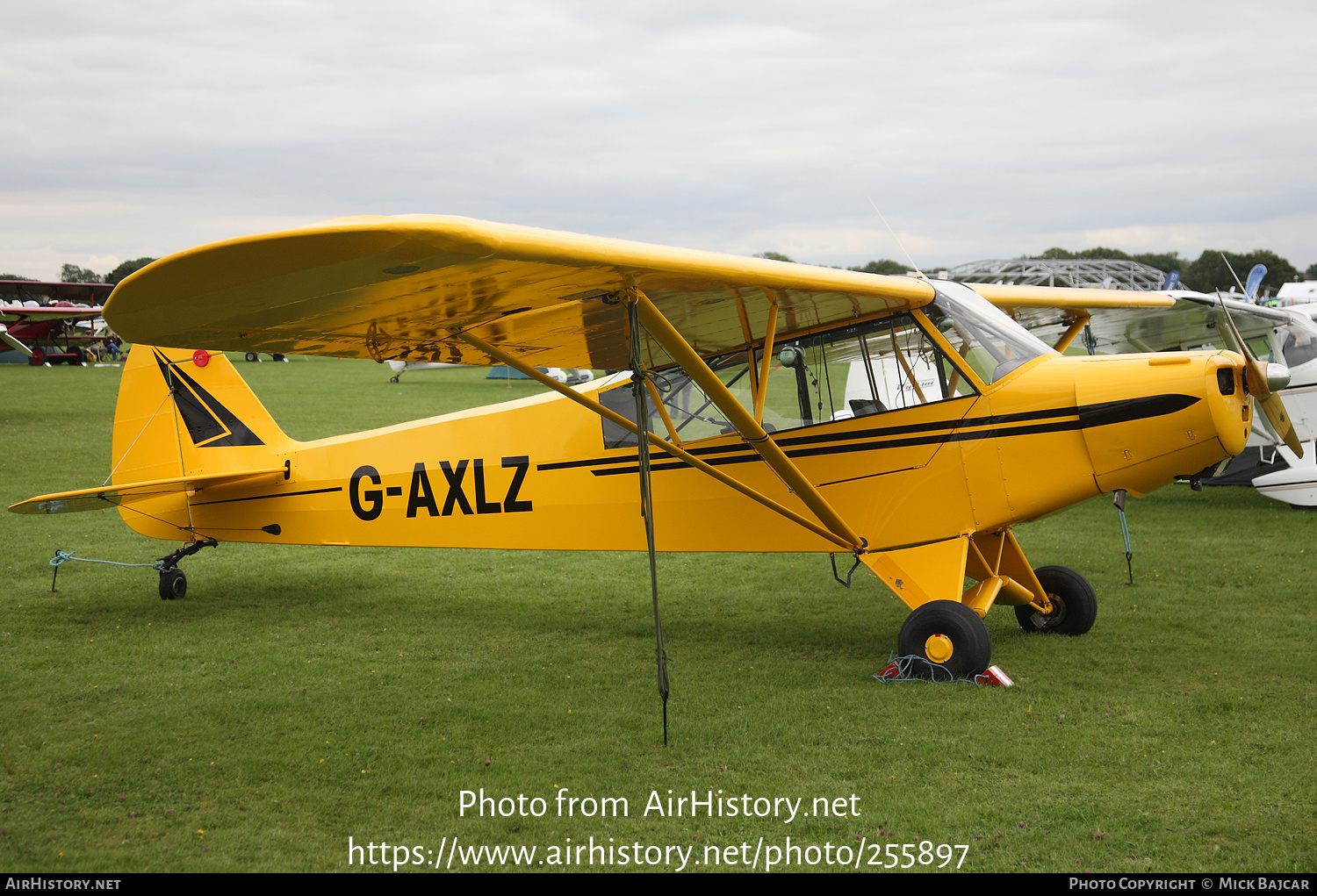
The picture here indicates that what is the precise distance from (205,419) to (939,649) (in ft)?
21.3

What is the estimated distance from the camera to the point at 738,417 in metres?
5.24

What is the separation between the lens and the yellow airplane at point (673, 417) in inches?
166

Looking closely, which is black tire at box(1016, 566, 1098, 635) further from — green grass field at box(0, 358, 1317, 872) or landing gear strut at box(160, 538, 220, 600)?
landing gear strut at box(160, 538, 220, 600)

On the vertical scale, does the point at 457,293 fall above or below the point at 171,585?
above

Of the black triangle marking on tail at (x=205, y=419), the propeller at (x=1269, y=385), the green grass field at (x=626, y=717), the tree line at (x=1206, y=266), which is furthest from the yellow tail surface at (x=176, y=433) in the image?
the tree line at (x=1206, y=266)

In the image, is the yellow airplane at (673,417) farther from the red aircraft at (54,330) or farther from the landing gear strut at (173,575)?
the red aircraft at (54,330)

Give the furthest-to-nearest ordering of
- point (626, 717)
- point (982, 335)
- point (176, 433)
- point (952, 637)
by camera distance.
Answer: point (176, 433), point (982, 335), point (952, 637), point (626, 717)

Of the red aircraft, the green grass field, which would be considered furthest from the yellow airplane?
the red aircraft

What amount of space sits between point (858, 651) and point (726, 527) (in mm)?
1267

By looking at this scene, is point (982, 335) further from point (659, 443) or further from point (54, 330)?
point (54, 330)

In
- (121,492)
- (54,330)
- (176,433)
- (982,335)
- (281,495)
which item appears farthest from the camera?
(54,330)

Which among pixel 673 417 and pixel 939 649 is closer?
pixel 939 649

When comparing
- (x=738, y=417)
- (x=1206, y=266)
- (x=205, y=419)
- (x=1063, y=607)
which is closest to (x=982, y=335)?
(x=738, y=417)
